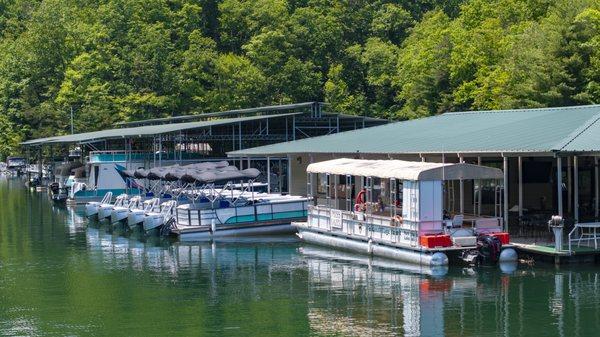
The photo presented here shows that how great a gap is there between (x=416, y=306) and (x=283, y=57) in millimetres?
77689

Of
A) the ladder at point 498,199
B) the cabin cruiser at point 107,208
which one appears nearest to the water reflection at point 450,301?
the ladder at point 498,199

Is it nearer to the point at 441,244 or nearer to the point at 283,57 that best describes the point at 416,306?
the point at 441,244

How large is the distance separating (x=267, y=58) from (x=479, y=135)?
2521 inches

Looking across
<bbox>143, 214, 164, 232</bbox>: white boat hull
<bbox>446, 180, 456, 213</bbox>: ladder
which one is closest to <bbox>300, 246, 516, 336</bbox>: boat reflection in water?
<bbox>446, 180, 456, 213</bbox>: ladder

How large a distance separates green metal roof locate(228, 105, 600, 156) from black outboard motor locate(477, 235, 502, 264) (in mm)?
3046

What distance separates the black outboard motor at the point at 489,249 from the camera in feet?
105

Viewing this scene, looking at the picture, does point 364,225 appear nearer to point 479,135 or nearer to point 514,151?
point 479,135

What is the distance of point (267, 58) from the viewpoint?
3994 inches

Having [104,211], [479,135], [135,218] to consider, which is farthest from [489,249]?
[104,211]

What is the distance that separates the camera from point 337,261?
117 ft

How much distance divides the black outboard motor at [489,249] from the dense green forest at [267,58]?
1164 inches

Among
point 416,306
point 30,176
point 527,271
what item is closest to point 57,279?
point 416,306

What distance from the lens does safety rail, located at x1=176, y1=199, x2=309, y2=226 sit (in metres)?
43.0

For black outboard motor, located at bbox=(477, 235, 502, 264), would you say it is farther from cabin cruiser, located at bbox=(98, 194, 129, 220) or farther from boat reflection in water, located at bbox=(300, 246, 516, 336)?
cabin cruiser, located at bbox=(98, 194, 129, 220)
